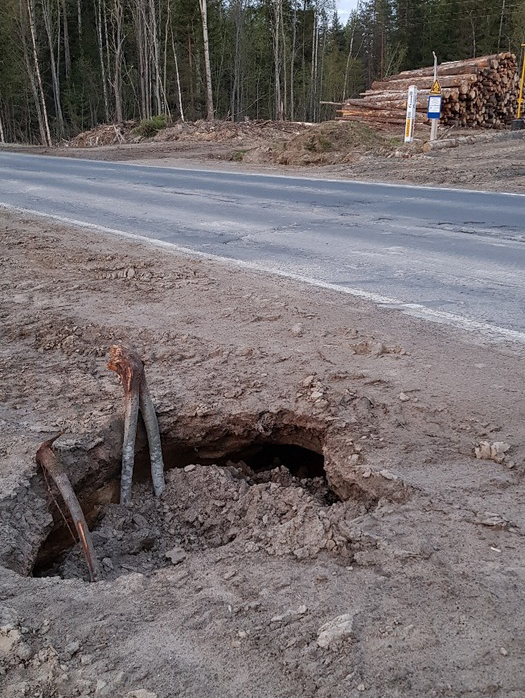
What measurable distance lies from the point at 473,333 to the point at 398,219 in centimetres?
478

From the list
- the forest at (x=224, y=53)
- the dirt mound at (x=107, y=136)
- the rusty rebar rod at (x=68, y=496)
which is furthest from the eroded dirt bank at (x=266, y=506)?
the forest at (x=224, y=53)

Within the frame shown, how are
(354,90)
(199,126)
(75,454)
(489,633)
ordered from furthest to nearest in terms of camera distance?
(354,90)
(199,126)
(75,454)
(489,633)

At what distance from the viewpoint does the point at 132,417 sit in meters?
3.35

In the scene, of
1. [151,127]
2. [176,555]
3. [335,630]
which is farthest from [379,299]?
→ [151,127]

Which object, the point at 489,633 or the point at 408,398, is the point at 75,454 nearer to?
the point at 408,398

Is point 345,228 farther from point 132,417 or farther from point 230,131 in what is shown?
point 230,131

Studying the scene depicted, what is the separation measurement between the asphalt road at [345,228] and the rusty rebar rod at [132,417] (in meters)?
2.49

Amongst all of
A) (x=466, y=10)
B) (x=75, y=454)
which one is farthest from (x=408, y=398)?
(x=466, y=10)

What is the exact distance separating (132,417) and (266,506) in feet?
2.79

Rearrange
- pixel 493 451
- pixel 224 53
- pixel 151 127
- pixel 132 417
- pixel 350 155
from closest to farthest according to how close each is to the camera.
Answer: pixel 493 451 → pixel 132 417 → pixel 350 155 → pixel 151 127 → pixel 224 53

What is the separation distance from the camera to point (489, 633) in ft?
6.54

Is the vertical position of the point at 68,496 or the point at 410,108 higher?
the point at 410,108

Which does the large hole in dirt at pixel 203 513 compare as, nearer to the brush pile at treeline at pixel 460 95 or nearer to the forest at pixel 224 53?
the brush pile at treeline at pixel 460 95

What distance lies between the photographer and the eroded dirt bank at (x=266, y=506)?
193cm
